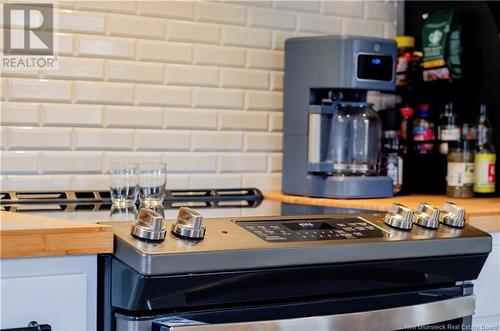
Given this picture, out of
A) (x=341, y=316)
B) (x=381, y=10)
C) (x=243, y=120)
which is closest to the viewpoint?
(x=341, y=316)

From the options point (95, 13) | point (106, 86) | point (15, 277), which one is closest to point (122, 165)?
point (106, 86)

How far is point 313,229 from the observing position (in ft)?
4.49

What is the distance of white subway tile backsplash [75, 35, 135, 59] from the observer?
180cm

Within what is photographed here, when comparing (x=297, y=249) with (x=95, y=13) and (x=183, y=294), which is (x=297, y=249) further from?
(x=95, y=13)

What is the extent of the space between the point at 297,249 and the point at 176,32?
888mm

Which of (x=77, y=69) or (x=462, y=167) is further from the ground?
(x=77, y=69)

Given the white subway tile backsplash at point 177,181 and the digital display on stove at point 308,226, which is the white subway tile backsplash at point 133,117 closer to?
the white subway tile backsplash at point 177,181

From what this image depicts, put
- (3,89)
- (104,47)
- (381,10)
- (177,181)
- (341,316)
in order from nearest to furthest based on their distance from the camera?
(341,316)
(3,89)
(104,47)
(177,181)
(381,10)

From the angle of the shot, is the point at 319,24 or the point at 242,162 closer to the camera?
the point at 242,162

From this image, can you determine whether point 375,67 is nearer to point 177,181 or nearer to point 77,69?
point 177,181

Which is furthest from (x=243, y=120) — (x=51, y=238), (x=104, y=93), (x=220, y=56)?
(x=51, y=238)

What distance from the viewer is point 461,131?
202cm

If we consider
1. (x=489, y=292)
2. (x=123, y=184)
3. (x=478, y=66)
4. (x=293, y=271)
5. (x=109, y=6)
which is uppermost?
(x=109, y=6)

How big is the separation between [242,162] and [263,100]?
0.19m
